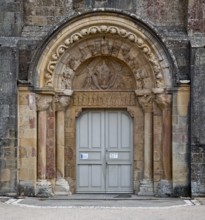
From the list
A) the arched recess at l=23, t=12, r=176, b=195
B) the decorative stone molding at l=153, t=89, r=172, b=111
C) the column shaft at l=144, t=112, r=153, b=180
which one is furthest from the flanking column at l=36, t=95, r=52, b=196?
the decorative stone molding at l=153, t=89, r=172, b=111

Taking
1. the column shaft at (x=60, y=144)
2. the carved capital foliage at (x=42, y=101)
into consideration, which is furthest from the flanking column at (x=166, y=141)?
the carved capital foliage at (x=42, y=101)

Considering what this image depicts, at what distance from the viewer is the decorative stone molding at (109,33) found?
17.8 metres

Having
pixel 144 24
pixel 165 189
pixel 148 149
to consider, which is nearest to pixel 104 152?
pixel 148 149

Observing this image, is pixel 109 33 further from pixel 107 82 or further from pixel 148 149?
pixel 148 149

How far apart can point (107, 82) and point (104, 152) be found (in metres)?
1.90

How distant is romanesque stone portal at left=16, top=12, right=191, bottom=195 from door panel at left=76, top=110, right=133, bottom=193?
0.20 ft

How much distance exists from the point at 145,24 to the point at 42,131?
12.6ft

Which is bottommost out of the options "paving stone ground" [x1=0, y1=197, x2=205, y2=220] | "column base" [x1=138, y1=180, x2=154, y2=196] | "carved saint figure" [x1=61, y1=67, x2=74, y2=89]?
"paving stone ground" [x1=0, y1=197, x2=205, y2=220]

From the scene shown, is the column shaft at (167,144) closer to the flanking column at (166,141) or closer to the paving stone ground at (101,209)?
the flanking column at (166,141)

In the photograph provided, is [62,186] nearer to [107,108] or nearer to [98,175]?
[98,175]

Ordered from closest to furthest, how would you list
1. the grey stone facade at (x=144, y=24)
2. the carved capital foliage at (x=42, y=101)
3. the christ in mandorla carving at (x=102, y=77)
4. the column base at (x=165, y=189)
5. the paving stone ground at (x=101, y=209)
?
1. the paving stone ground at (x=101, y=209)
2. the grey stone facade at (x=144, y=24)
3. the column base at (x=165, y=189)
4. the carved capital foliage at (x=42, y=101)
5. the christ in mandorla carving at (x=102, y=77)

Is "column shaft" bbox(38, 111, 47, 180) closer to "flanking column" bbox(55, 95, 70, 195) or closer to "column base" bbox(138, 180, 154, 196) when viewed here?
"flanking column" bbox(55, 95, 70, 195)

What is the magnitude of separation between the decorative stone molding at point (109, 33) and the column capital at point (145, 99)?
0.40 meters

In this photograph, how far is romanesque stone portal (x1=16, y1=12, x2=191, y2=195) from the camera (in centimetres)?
1775
